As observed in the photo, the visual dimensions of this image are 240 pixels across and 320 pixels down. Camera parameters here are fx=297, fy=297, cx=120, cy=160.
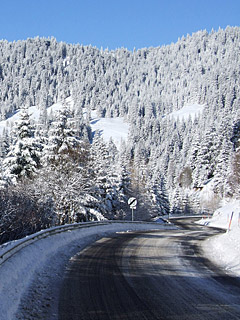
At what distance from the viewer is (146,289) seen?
22.2 ft

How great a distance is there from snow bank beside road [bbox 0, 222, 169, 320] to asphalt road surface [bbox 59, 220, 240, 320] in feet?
0.93

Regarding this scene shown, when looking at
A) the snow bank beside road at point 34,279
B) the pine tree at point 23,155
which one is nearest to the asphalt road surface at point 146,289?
the snow bank beside road at point 34,279

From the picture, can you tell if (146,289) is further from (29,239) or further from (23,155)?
(23,155)

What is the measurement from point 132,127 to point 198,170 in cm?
10475

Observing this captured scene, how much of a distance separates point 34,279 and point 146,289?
2.67m

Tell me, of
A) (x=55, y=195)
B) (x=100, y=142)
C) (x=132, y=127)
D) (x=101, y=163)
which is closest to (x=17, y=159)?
(x=55, y=195)

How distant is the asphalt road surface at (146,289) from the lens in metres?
5.43

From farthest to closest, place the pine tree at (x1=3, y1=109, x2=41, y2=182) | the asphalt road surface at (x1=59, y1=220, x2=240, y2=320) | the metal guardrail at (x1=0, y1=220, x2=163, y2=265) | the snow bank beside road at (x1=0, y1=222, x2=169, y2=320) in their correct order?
the pine tree at (x1=3, y1=109, x2=41, y2=182)
the metal guardrail at (x1=0, y1=220, x2=163, y2=265)
the asphalt road surface at (x1=59, y1=220, x2=240, y2=320)
the snow bank beside road at (x1=0, y1=222, x2=169, y2=320)

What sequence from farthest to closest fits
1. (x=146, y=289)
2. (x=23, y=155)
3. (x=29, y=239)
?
(x=23, y=155) → (x=29, y=239) → (x=146, y=289)

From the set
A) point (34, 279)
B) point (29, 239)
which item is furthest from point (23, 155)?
point (34, 279)

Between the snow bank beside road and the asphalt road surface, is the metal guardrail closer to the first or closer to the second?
the snow bank beside road

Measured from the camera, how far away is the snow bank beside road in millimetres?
5312

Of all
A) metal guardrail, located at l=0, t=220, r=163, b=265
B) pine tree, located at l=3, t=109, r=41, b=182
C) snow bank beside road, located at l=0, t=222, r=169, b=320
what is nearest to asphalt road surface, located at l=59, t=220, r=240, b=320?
snow bank beside road, located at l=0, t=222, r=169, b=320

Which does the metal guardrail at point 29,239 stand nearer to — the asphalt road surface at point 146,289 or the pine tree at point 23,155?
the asphalt road surface at point 146,289
